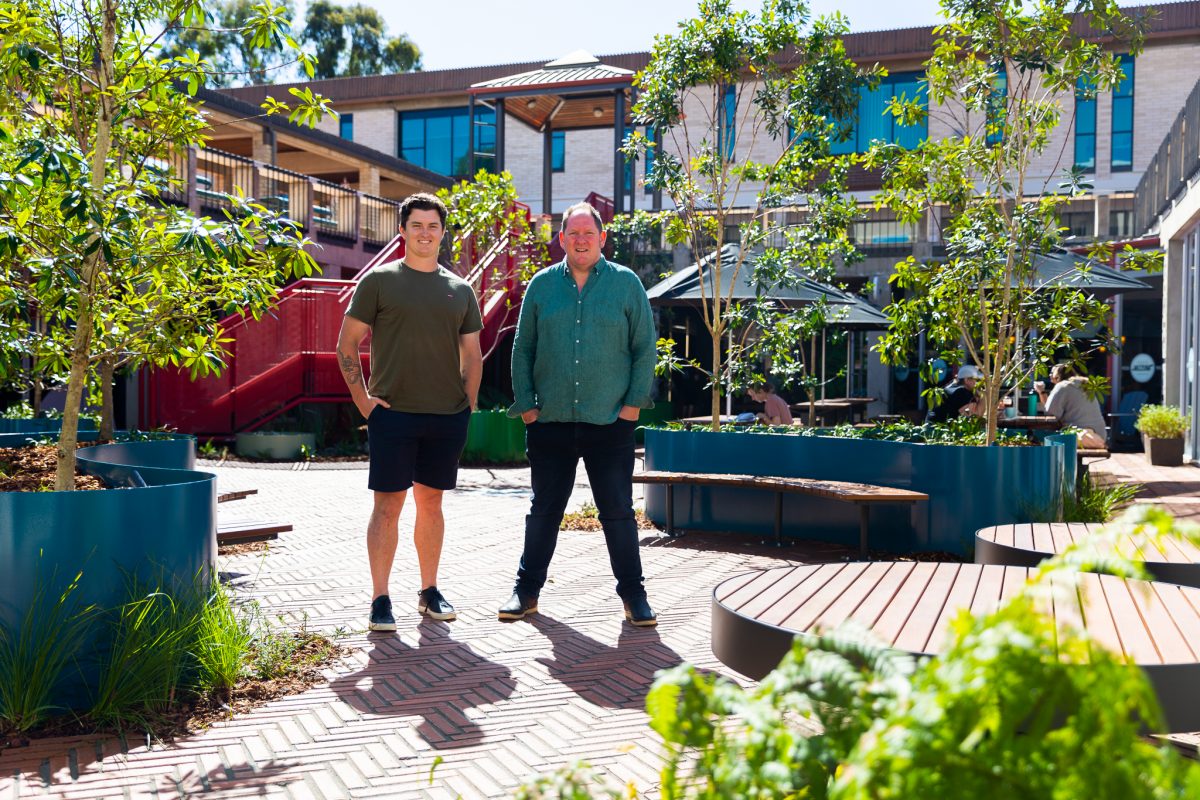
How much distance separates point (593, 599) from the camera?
5.60 meters

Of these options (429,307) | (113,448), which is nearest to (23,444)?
(113,448)

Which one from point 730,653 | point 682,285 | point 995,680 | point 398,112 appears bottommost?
point 730,653

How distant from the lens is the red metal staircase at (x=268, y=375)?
14727 mm

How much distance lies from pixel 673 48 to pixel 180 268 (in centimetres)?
564

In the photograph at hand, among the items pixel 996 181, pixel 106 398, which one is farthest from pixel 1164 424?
pixel 106 398

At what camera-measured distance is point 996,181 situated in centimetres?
772

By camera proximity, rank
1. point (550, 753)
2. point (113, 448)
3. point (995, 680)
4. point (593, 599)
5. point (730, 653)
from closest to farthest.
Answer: point (995, 680)
point (730, 653)
point (550, 753)
point (593, 599)
point (113, 448)

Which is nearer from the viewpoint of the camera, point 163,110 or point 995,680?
point 995,680

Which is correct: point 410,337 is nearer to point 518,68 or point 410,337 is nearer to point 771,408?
point 771,408

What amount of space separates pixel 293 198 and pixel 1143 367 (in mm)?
15378

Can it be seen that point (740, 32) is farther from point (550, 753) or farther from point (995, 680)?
point (995, 680)

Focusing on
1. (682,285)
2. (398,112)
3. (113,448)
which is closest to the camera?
(113,448)

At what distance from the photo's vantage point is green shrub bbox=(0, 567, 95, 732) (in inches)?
132

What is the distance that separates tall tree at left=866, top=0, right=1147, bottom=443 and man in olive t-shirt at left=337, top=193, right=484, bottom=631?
13.3ft
